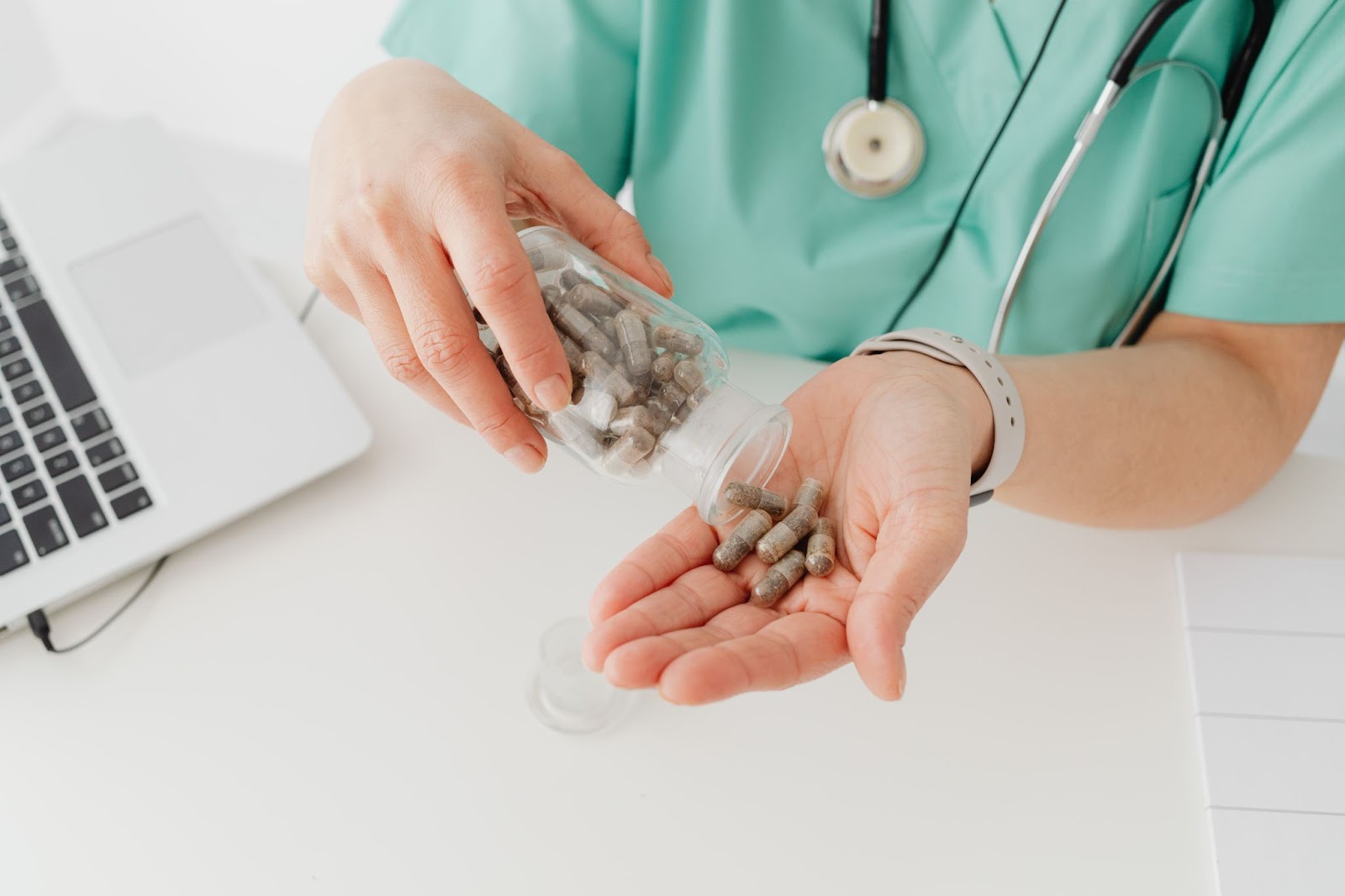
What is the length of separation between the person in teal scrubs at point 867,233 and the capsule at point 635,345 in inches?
2.4

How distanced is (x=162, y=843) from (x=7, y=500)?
430 millimetres

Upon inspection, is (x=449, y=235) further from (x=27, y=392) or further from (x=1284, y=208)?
(x=1284, y=208)

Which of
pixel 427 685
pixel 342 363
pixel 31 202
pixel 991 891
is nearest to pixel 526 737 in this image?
pixel 427 685

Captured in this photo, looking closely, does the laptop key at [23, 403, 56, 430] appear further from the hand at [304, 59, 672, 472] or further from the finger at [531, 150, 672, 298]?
the finger at [531, 150, 672, 298]

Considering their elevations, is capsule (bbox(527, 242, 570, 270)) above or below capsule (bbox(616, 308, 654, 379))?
above

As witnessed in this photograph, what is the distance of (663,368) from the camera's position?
854 millimetres

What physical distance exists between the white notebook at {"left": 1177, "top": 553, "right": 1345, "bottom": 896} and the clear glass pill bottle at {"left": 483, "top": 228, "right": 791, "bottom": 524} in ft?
1.78

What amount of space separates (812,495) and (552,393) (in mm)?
279

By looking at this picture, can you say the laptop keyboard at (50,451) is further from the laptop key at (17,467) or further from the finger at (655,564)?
the finger at (655,564)

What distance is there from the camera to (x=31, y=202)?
4.25ft

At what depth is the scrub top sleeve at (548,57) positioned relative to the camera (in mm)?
1100

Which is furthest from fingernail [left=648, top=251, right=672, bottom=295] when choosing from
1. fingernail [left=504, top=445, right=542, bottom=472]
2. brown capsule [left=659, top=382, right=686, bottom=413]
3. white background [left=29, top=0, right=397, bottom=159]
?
white background [left=29, top=0, right=397, bottom=159]

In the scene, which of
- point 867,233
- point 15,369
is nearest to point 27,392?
point 15,369

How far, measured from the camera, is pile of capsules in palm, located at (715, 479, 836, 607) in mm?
797
